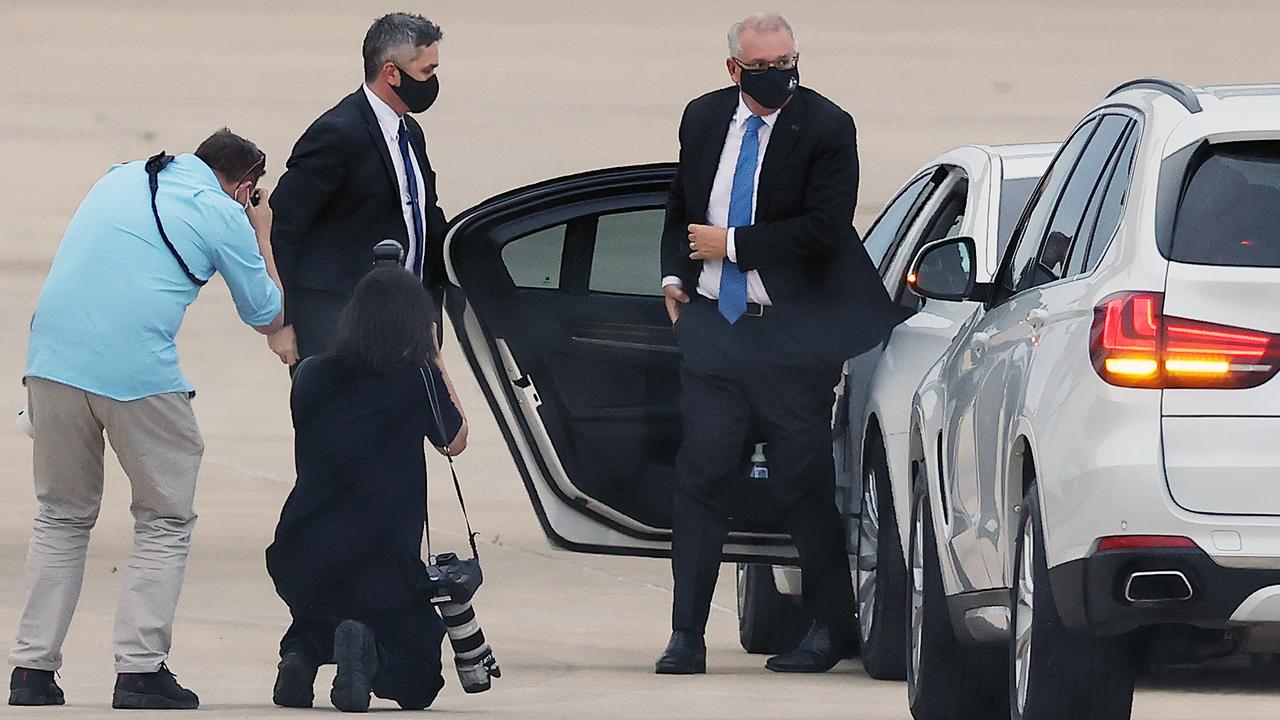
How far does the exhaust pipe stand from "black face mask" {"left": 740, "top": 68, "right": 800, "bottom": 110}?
3299 millimetres

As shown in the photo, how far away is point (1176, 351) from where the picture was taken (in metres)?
5.57

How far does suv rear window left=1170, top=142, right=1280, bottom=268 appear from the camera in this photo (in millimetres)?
5672

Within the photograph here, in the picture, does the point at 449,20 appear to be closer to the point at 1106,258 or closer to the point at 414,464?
the point at 414,464

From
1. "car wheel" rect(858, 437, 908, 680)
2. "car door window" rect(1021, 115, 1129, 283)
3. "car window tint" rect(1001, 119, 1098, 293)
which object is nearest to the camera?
"car door window" rect(1021, 115, 1129, 283)

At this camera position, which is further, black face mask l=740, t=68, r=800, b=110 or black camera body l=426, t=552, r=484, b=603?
black face mask l=740, t=68, r=800, b=110

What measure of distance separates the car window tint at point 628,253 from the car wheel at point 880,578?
0.91 m

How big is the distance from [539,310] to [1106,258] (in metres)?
3.45

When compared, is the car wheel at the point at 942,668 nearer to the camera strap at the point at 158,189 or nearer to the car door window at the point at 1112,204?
the car door window at the point at 1112,204

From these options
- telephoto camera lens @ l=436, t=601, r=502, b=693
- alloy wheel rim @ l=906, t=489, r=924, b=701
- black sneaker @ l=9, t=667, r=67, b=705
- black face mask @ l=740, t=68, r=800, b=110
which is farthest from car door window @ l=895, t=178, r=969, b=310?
black sneaker @ l=9, t=667, r=67, b=705

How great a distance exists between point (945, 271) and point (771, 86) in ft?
3.68

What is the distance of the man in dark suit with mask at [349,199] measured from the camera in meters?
8.70

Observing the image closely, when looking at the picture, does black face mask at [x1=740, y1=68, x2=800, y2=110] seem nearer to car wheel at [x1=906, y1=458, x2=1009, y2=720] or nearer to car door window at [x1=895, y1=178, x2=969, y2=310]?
car door window at [x1=895, y1=178, x2=969, y2=310]

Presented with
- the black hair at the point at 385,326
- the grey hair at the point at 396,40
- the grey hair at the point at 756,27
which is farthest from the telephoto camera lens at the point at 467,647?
the grey hair at the point at 756,27

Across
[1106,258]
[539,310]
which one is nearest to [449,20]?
[539,310]
